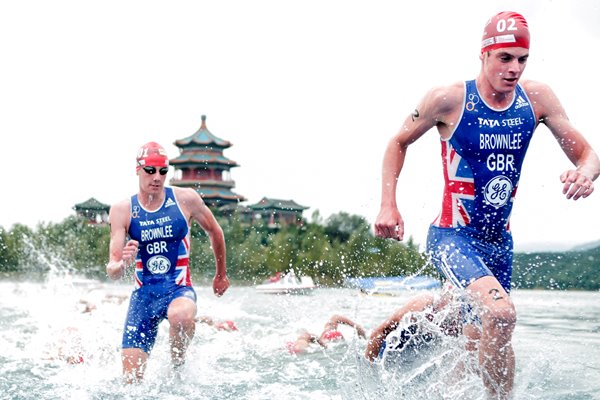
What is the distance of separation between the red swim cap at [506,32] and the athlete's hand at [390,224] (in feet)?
3.58

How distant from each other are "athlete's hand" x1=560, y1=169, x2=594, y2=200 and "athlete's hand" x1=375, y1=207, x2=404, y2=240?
34.4 inches

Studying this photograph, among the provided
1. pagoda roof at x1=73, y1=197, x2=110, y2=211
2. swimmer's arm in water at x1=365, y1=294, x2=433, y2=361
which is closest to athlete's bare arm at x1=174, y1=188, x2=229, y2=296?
swimmer's arm in water at x1=365, y1=294, x2=433, y2=361

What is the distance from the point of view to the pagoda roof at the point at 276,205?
250ft

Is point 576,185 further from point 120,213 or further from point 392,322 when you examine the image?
point 120,213

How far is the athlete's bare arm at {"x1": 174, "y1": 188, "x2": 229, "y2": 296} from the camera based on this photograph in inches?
263

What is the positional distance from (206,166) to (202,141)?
7.98ft

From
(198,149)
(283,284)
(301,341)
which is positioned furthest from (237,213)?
(301,341)

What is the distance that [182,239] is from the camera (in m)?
6.59

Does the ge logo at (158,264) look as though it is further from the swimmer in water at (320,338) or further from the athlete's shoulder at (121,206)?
the swimmer in water at (320,338)

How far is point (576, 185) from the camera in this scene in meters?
4.11

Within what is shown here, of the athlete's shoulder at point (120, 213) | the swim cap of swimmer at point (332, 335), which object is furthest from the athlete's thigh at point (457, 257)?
the swim cap of swimmer at point (332, 335)

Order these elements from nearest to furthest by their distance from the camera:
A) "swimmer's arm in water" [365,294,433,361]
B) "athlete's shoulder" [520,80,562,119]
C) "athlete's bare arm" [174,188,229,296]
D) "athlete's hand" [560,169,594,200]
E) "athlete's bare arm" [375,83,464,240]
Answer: "athlete's hand" [560,169,594,200] < "athlete's bare arm" [375,83,464,240] < "athlete's shoulder" [520,80,562,119] < "swimmer's arm in water" [365,294,433,361] < "athlete's bare arm" [174,188,229,296]

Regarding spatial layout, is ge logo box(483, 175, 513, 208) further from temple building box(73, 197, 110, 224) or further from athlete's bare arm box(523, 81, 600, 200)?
temple building box(73, 197, 110, 224)

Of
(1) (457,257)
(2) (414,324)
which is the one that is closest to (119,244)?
(2) (414,324)
